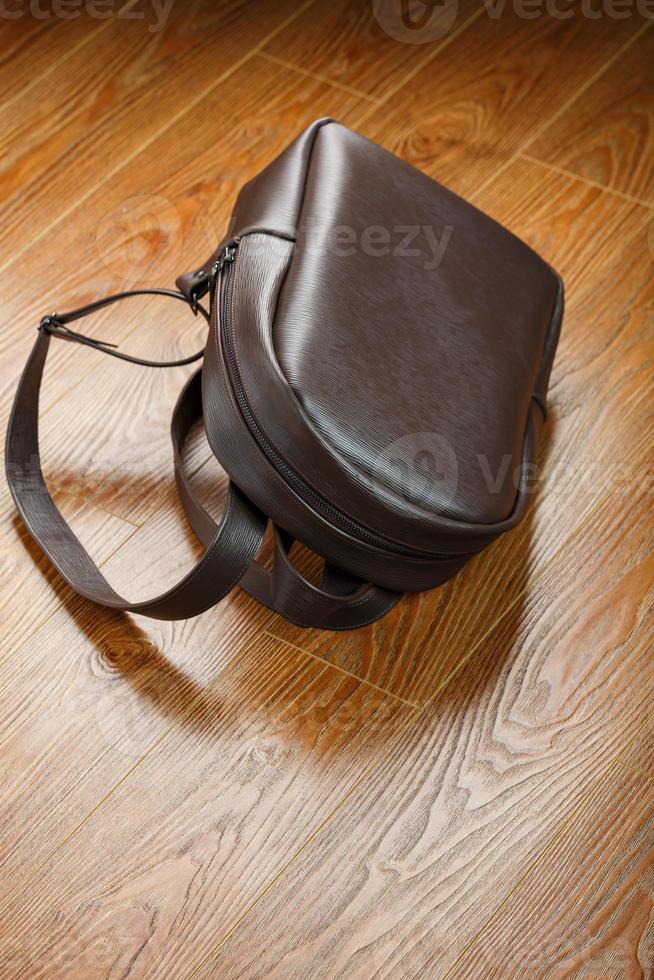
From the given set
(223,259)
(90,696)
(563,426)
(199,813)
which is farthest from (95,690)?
(563,426)

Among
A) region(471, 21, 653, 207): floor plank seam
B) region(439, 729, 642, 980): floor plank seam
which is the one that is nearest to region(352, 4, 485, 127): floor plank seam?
region(471, 21, 653, 207): floor plank seam

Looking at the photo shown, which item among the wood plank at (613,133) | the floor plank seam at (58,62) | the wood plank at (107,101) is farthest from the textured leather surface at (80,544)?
the wood plank at (613,133)

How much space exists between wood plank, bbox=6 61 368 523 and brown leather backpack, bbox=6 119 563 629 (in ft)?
0.16

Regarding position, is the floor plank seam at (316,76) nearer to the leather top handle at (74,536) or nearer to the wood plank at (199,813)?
the leather top handle at (74,536)

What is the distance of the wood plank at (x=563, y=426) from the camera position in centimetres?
94

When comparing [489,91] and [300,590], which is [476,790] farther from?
[489,91]

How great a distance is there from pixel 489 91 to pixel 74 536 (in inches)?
32.0

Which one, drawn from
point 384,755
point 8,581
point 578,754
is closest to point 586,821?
point 578,754

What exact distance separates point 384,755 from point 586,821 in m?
0.16

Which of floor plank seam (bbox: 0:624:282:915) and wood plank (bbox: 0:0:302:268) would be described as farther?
wood plank (bbox: 0:0:302:268)

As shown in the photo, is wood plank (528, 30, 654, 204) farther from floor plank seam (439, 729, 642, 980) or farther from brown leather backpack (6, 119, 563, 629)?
floor plank seam (439, 729, 642, 980)

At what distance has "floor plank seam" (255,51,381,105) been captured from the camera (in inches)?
54.7

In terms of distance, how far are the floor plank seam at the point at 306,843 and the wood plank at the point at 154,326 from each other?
11.9 inches

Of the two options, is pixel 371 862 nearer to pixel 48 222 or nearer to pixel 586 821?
pixel 586 821
